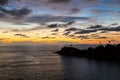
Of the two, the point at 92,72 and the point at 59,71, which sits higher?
the point at 59,71

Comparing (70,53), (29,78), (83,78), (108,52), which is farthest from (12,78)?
(70,53)

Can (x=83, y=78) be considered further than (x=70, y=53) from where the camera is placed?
No

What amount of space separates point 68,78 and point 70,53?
127m

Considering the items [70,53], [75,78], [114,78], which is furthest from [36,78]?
[70,53]

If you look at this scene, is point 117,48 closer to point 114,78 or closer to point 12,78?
point 114,78

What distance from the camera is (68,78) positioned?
7119 cm

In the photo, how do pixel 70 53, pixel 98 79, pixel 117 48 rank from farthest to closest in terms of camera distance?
pixel 70 53 < pixel 117 48 < pixel 98 79

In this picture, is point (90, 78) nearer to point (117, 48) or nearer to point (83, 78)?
point (83, 78)

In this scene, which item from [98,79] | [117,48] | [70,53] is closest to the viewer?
[98,79]

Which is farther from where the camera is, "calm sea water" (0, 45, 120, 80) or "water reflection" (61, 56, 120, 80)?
"calm sea water" (0, 45, 120, 80)

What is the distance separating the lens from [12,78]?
70938 millimetres

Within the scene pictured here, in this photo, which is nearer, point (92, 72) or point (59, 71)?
point (92, 72)

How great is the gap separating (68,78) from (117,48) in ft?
337

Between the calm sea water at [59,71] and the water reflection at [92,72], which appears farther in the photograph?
the calm sea water at [59,71]
